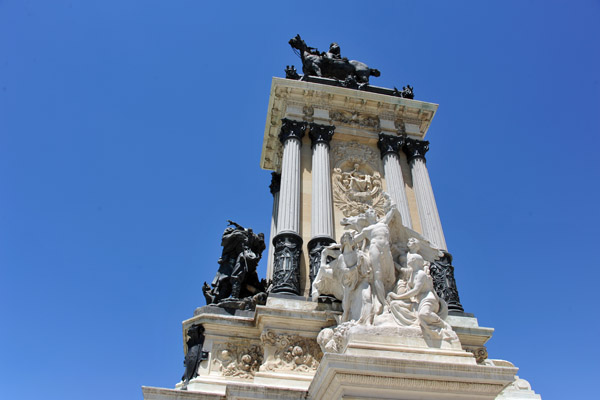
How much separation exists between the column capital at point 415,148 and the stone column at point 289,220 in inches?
139

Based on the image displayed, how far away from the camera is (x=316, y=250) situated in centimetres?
1194

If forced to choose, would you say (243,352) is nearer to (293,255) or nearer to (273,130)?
(293,255)

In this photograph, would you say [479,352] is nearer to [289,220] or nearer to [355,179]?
[289,220]

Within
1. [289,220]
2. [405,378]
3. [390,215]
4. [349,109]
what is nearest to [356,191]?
[289,220]

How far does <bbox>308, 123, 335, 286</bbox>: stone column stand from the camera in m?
12.0

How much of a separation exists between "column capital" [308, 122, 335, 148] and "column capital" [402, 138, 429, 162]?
8.61ft

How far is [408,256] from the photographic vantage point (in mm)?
9453

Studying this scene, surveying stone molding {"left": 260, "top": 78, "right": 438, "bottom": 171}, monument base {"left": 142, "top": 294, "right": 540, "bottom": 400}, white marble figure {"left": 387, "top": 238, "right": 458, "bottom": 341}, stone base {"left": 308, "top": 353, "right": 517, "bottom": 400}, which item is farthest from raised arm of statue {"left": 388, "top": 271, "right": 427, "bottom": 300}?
stone molding {"left": 260, "top": 78, "right": 438, "bottom": 171}

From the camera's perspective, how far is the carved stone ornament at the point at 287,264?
11.2m

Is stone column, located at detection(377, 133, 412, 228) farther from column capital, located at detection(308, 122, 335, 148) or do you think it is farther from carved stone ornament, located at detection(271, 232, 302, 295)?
carved stone ornament, located at detection(271, 232, 302, 295)

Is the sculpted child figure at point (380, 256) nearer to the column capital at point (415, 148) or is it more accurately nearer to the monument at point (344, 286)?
the monument at point (344, 286)

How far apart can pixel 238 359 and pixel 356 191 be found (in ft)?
20.7

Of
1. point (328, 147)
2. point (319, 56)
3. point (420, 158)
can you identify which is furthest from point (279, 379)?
point (319, 56)

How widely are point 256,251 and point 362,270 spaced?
406 cm
